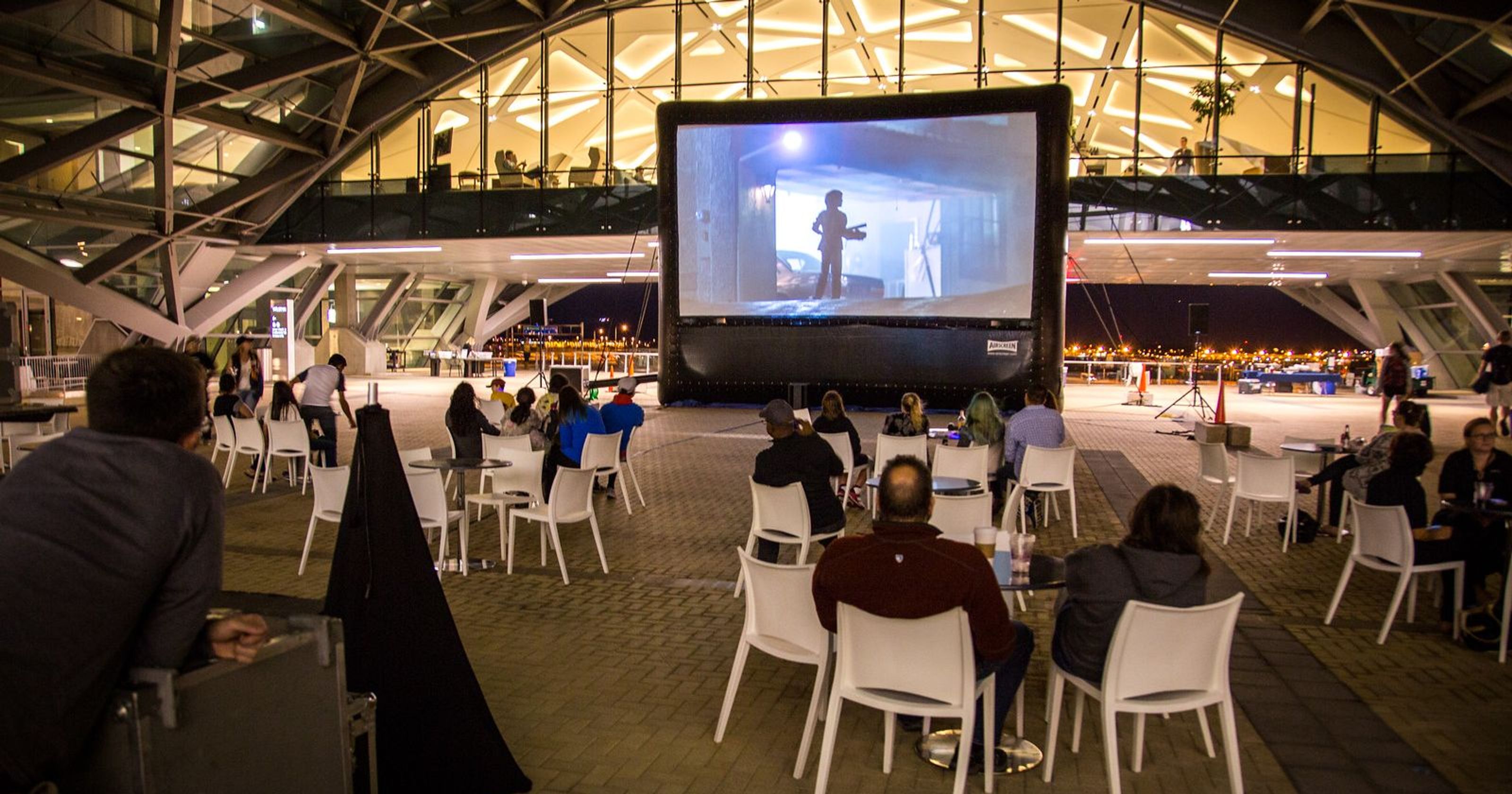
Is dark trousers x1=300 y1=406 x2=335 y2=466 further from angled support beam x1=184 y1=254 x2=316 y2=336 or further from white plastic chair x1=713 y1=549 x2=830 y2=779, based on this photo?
angled support beam x1=184 y1=254 x2=316 y2=336

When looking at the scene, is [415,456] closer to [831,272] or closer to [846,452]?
[846,452]

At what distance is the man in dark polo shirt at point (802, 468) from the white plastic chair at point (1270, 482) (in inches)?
136

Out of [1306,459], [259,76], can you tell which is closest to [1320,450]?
[1306,459]

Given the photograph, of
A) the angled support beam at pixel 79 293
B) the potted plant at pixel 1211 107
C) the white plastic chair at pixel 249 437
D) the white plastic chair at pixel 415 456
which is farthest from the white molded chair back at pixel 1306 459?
the angled support beam at pixel 79 293

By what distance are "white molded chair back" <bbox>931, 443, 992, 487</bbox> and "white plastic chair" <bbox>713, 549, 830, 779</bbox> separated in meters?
3.64

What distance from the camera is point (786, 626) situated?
3.76 metres

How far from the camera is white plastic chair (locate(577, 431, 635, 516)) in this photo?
819 centimetres

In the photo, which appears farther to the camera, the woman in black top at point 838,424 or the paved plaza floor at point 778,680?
the woman in black top at point 838,424

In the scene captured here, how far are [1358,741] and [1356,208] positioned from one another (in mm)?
17114

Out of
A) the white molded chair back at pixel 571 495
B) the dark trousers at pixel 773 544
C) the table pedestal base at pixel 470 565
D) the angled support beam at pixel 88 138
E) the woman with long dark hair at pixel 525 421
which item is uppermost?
the angled support beam at pixel 88 138

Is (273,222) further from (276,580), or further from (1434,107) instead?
(1434,107)

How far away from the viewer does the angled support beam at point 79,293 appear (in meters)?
17.6

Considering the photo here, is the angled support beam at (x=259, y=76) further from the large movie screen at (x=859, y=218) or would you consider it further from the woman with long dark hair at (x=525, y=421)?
the woman with long dark hair at (x=525, y=421)

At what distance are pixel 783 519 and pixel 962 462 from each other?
2175 millimetres
